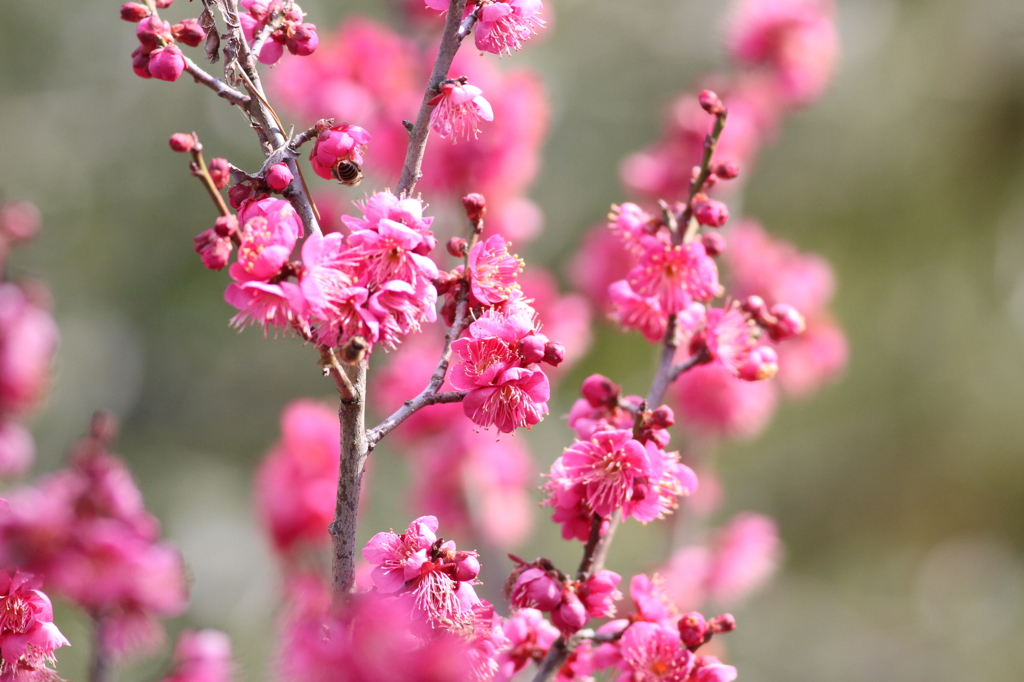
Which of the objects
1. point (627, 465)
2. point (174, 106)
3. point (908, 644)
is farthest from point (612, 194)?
point (627, 465)

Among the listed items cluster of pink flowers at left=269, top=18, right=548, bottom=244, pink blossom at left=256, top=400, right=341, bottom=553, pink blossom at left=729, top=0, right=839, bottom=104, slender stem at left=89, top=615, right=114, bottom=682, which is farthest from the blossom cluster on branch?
pink blossom at left=729, top=0, right=839, bottom=104

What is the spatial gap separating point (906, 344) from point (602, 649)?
618cm

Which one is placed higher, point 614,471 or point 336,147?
point 336,147

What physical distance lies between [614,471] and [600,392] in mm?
128

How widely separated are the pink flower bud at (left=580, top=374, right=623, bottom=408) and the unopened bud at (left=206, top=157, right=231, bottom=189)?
0.49 meters

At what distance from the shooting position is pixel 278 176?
806 mm

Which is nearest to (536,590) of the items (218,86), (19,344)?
(218,86)

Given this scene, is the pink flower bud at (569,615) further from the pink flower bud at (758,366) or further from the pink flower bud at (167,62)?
the pink flower bud at (167,62)

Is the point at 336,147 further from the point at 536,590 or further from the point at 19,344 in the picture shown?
the point at 19,344

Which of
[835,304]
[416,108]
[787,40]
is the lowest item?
[416,108]

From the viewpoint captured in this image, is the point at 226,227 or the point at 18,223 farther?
the point at 18,223

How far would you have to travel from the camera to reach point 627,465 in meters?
0.94

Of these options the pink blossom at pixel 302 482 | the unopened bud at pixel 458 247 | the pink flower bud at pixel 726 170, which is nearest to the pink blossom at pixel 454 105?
the unopened bud at pixel 458 247

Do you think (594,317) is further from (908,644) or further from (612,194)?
(908,644)
